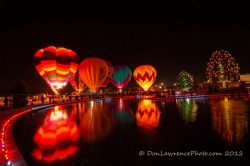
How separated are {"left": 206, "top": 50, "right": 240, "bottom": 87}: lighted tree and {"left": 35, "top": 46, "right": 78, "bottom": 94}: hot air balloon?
30616mm

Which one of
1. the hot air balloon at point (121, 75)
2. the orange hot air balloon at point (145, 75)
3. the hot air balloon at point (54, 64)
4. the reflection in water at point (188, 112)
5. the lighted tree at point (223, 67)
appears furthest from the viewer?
the hot air balloon at point (121, 75)

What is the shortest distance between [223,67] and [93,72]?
27.3 m

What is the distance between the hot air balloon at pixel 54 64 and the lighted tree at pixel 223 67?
3062 centimetres

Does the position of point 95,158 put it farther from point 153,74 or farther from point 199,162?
point 153,74

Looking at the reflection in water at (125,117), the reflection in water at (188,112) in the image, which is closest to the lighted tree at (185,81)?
the reflection in water at (188,112)

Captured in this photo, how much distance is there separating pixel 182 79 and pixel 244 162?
67.0m

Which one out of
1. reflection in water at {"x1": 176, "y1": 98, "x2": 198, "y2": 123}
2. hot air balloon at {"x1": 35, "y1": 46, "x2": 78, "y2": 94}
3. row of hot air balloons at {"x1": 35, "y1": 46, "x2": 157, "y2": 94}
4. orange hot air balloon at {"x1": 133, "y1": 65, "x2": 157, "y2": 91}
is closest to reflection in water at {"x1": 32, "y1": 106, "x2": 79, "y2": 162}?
reflection in water at {"x1": 176, "y1": 98, "x2": 198, "y2": 123}

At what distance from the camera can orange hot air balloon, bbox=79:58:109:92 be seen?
4016cm

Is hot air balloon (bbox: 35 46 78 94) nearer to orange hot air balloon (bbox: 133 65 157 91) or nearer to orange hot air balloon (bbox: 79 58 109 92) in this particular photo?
orange hot air balloon (bbox: 79 58 109 92)

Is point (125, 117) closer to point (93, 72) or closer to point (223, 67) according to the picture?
point (93, 72)

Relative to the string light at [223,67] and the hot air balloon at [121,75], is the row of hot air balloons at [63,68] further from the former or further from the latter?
the string light at [223,67]

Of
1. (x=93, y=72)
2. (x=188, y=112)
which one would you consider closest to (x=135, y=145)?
(x=188, y=112)

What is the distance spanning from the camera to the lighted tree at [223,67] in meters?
48.8

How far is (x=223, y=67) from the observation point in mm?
49281
